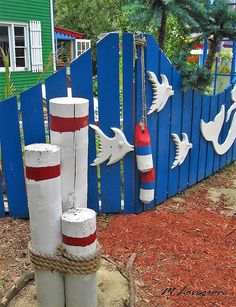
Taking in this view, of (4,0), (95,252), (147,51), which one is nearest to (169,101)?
(147,51)

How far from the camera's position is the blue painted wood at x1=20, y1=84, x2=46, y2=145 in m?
2.79

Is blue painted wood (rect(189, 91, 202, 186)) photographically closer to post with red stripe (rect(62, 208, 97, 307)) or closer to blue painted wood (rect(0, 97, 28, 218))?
blue painted wood (rect(0, 97, 28, 218))

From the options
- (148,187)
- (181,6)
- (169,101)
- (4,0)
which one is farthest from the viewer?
(4,0)

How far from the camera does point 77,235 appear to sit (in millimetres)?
1984

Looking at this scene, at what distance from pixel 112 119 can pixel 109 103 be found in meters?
0.13

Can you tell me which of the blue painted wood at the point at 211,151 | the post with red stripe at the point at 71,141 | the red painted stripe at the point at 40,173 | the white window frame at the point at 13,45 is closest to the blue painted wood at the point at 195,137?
the blue painted wood at the point at 211,151

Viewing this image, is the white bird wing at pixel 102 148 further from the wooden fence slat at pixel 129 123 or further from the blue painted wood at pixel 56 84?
the blue painted wood at pixel 56 84

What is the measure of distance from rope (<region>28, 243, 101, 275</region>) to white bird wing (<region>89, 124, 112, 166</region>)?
3.67ft

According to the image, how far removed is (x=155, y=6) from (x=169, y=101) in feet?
3.22

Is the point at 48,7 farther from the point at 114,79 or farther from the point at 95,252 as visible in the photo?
the point at 95,252

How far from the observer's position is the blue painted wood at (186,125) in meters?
3.74

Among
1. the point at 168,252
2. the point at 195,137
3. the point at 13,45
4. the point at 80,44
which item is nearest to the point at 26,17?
the point at 13,45

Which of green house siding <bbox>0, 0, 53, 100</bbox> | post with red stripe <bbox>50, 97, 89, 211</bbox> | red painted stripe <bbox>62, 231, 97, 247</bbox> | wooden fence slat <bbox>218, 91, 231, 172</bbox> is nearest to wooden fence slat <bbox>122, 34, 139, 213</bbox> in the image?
post with red stripe <bbox>50, 97, 89, 211</bbox>

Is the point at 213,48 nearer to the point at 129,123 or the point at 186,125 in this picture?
the point at 186,125
